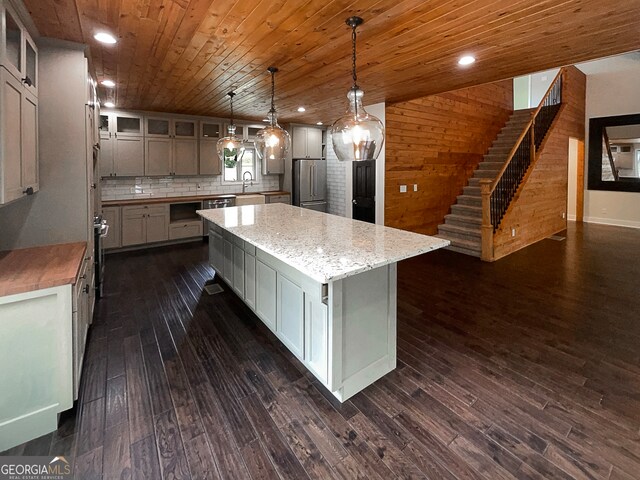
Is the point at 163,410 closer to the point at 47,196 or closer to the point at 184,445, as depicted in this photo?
the point at 184,445

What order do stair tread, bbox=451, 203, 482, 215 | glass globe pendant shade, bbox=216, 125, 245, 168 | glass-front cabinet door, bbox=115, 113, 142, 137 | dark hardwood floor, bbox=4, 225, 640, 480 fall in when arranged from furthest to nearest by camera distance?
stair tread, bbox=451, 203, 482, 215 < glass-front cabinet door, bbox=115, 113, 142, 137 < glass globe pendant shade, bbox=216, 125, 245, 168 < dark hardwood floor, bbox=4, 225, 640, 480

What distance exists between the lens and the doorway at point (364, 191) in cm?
591

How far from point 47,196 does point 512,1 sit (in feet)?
11.9

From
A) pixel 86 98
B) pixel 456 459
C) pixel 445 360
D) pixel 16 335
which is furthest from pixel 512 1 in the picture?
pixel 16 335

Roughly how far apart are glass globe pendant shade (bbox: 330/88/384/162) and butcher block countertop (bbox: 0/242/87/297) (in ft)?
6.40

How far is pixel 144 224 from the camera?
19.7 feet

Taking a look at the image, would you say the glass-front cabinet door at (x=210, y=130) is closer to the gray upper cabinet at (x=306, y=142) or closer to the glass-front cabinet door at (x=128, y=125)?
the glass-front cabinet door at (x=128, y=125)

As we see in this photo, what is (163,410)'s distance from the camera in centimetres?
204

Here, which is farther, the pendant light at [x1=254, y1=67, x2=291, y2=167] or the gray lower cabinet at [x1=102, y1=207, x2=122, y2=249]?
the gray lower cabinet at [x1=102, y1=207, x2=122, y2=249]

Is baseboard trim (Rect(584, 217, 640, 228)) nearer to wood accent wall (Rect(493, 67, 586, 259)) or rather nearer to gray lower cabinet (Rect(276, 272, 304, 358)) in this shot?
wood accent wall (Rect(493, 67, 586, 259))

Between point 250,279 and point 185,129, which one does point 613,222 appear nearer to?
point 250,279

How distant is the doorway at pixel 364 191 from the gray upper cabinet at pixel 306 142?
1.83 m

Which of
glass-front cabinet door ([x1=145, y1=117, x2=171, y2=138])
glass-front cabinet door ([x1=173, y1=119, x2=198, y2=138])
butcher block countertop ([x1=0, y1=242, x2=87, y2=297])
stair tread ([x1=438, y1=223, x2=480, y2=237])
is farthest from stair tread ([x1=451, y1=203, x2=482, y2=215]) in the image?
butcher block countertop ([x1=0, y1=242, x2=87, y2=297])

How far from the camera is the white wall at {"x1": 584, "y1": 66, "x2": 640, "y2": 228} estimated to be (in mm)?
7629
